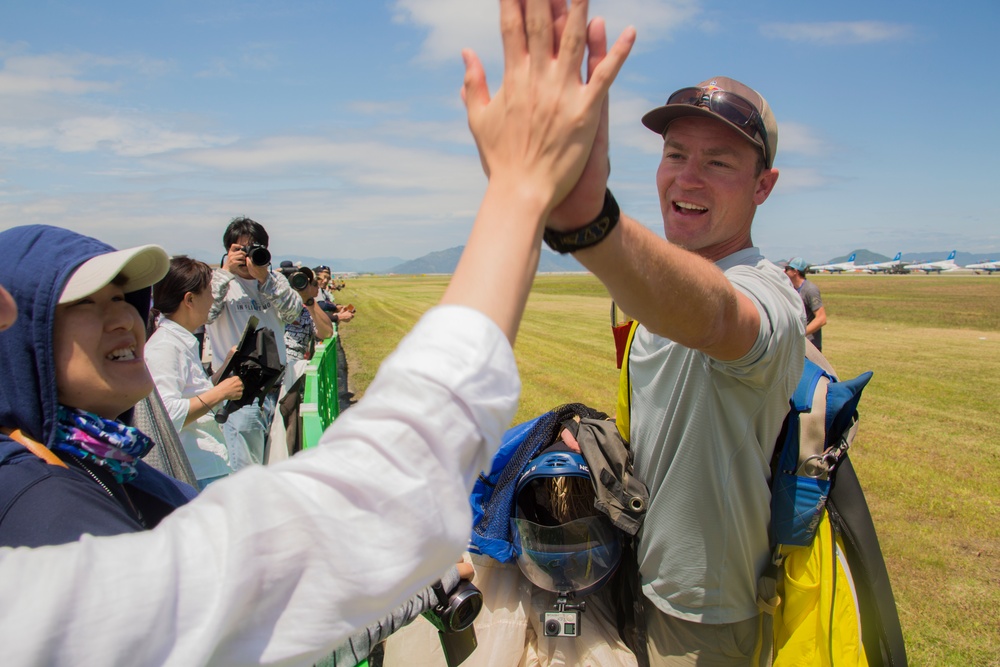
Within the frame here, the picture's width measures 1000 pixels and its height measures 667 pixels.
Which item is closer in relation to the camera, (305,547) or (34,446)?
(305,547)

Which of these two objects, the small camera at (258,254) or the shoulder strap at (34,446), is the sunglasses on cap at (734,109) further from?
the small camera at (258,254)

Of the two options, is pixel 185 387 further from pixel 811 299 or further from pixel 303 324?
pixel 811 299

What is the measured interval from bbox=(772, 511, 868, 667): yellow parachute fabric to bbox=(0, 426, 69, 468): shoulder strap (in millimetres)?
2009

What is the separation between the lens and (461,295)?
2.63 ft

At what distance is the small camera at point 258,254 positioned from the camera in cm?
579

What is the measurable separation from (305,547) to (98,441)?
1.03m

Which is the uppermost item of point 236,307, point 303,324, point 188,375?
point 236,307

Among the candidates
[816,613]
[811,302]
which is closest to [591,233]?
[816,613]

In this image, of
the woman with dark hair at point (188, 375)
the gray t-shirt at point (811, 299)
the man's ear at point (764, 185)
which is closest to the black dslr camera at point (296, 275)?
the woman with dark hair at point (188, 375)

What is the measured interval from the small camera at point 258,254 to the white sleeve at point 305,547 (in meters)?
5.39

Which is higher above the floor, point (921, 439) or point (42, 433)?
point (42, 433)

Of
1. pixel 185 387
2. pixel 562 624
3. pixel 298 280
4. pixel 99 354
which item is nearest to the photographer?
pixel 99 354

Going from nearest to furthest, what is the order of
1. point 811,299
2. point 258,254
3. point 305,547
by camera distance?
point 305,547 < point 258,254 < point 811,299

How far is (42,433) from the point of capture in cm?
137
